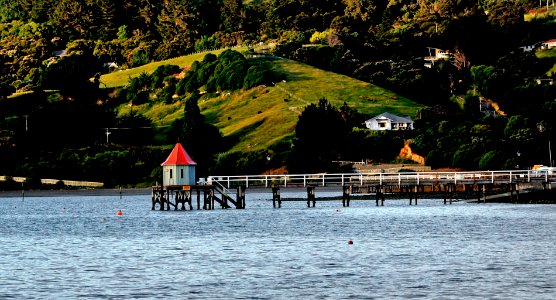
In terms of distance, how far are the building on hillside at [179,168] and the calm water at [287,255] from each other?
3.75 m

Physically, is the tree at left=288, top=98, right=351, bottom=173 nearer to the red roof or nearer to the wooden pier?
the wooden pier

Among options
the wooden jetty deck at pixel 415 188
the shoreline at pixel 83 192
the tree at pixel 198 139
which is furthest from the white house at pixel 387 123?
the wooden jetty deck at pixel 415 188

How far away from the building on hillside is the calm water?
3753 millimetres

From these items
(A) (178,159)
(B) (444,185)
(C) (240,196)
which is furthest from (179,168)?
(B) (444,185)

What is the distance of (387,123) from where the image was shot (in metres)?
191

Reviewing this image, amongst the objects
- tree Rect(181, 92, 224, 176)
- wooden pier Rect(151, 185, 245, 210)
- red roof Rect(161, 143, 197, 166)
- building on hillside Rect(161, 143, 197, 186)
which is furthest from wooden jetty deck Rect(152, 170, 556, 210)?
tree Rect(181, 92, 224, 176)

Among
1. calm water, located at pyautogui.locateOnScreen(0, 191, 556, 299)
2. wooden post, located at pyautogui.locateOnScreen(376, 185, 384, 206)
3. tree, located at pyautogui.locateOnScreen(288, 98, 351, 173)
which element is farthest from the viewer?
tree, located at pyautogui.locateOnScreen(288, 98, 351, 173)

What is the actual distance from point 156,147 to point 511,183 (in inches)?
3373

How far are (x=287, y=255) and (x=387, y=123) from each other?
12400 centimetres

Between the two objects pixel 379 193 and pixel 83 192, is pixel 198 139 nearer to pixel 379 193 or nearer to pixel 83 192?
pixel 83 192

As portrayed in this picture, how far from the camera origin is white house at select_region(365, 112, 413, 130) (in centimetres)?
18988

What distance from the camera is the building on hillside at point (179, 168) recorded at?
114 metres

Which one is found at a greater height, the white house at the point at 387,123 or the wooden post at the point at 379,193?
the white house at the point at 387,123

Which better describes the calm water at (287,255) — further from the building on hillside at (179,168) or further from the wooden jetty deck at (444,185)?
the wooden jetty deck at (444,185)
